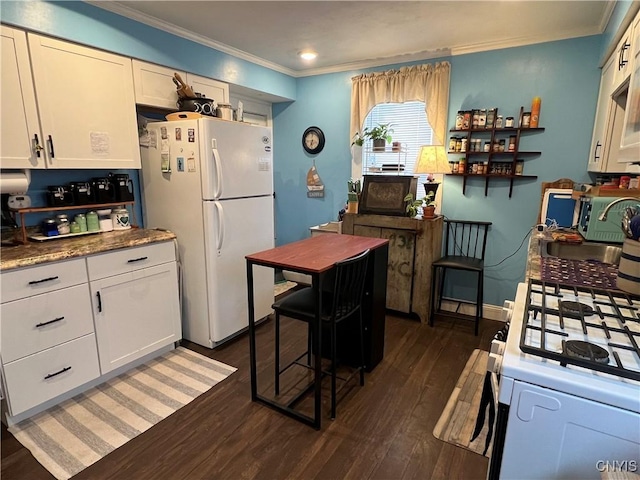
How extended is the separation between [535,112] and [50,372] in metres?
3.91

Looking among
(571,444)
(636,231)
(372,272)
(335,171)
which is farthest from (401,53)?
(571,444)

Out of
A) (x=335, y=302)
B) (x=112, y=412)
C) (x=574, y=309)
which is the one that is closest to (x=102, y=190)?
(x=112, y=412)

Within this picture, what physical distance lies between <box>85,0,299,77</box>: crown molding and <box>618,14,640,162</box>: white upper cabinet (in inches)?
113

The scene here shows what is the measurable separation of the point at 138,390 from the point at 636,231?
2.74m

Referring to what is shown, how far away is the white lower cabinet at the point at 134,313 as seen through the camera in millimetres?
2223

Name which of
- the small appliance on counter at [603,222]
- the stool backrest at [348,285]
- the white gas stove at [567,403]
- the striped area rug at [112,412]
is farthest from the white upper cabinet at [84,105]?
the small appliance on counter at [603,222]

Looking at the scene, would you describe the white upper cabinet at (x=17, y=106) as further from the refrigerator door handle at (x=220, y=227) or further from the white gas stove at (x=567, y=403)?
the white gas stove at (x=567, y=403)

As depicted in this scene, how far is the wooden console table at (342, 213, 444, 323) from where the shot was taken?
312cm

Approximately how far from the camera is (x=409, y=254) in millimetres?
3189

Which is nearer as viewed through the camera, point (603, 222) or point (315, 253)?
point (603, 222)

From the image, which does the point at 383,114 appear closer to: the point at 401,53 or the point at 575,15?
the point at 401,53

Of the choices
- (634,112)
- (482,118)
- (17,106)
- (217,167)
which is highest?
(482,118)

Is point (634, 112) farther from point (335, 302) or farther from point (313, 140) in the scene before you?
point (313, 140)

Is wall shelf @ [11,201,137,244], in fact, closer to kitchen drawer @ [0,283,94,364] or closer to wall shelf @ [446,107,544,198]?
kitchen drawer @ [0,283,94,364]
